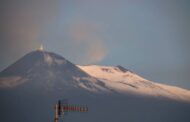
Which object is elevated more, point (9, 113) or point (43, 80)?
point (43, 80)

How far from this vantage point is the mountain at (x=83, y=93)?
79625 mm

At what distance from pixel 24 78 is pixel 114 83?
66.4 ft

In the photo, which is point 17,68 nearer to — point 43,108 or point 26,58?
point 26,58

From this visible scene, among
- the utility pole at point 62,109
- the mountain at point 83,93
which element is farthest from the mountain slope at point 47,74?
the utility pole at point 62,109

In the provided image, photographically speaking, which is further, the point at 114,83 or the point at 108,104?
the point at 114,83

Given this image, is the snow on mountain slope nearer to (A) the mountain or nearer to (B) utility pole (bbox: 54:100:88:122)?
(A) the mountain

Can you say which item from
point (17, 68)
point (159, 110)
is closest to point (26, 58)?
point (17, 68)

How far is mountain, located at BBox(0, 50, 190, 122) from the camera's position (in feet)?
261

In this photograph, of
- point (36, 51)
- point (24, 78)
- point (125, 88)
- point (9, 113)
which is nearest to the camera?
point (9, 113)

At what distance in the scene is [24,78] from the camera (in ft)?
284

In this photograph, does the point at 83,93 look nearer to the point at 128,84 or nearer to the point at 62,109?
the point at 128,84

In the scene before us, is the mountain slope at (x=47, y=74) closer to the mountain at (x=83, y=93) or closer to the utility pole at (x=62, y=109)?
the mountain at (x=83, y=93)

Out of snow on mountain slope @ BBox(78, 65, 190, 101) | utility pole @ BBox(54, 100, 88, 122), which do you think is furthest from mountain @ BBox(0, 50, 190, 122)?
utility pole @ BBox(54, 100, 88, 122)

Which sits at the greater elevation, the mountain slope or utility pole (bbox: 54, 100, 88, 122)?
the mountain slope
